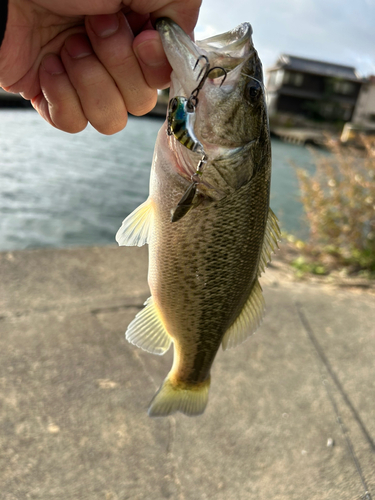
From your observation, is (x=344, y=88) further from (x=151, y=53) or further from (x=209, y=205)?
(x=209, y=205)

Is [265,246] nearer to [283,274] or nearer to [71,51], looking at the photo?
[71,51]

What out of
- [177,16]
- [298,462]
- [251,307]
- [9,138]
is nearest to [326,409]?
[298,462]

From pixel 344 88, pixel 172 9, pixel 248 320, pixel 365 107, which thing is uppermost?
pixel 172 9

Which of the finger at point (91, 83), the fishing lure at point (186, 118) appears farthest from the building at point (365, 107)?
the fishing lure at point (186, 118)

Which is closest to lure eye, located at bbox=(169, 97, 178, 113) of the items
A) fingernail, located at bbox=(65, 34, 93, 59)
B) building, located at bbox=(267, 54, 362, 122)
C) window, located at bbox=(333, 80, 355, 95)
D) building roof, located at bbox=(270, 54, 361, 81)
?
fingernail, located at bbox=(65, 34, 93, 59)

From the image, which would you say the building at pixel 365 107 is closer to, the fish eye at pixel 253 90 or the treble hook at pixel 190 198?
the fish eye at pixel 253 90

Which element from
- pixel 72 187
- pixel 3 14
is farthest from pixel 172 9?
pixel 72 187
